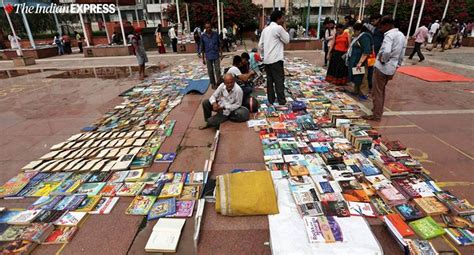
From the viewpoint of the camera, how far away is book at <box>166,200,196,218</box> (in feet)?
6.89

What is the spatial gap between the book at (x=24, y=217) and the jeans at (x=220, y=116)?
7.51ft

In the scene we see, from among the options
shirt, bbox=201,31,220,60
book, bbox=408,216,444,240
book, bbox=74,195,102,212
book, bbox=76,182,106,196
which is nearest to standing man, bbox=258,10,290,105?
shirt, bbox=201,31,220,60

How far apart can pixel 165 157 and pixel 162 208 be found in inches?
39.5

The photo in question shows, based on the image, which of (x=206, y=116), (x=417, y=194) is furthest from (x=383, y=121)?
(x=206, y=116)

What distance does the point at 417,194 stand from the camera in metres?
2.20

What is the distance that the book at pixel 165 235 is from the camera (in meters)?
1.78

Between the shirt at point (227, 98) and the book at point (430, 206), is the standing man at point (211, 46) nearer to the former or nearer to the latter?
the shirt at point (227, 98)

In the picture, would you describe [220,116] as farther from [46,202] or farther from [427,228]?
[427,228]

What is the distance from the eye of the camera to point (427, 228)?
6.08 ft

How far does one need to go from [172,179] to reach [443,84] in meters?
6.50

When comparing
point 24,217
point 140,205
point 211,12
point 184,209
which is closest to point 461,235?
point 184,209

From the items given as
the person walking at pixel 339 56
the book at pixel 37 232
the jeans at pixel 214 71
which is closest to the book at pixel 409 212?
the book at pixel 37 232

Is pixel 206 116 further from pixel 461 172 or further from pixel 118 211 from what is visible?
pixel 461 172

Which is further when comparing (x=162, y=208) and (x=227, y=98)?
(x=227, y=98)
